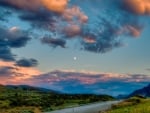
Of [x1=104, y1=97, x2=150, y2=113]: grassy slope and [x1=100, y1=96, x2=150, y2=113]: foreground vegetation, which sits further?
[x1=100, y1=96, x2=150, y2=113]: foreground vegetation

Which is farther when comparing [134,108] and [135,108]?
[134,108]

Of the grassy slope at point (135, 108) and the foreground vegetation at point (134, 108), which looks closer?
the grassy slope at point (135, 108)

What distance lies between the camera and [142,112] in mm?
37375
